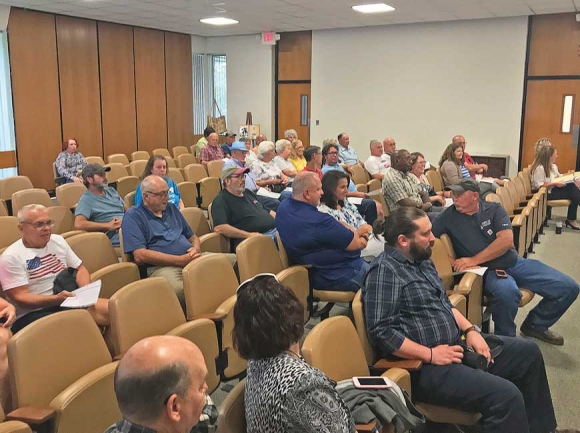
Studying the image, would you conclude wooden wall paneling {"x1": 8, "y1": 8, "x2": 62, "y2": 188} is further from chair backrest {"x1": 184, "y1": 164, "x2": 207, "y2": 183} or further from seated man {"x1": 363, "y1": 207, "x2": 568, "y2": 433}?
seated man {"x1": 363, "y1": 207, "x2": 568, "y2": 433}

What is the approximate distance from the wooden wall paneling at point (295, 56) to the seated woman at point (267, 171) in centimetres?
566

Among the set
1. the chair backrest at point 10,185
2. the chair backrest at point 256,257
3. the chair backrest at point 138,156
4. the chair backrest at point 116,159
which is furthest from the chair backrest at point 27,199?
the chair backrest at point 138,156

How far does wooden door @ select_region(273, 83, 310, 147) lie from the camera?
1268cm

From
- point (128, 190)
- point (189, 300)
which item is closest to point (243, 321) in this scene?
point (189, 300)

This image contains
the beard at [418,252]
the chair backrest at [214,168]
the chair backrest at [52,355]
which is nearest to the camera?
the chair backrest at [52,355]

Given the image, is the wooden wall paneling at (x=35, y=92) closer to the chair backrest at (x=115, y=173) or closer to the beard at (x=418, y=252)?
the chair backrest at (x=115, y=173)

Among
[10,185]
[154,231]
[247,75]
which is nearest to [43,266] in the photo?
[154,231]

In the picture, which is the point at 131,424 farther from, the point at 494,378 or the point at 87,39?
the point at 87,39

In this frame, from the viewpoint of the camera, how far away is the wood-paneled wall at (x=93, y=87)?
9391 mm

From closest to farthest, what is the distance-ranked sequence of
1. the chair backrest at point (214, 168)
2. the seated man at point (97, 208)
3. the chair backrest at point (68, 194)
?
1. the seated man at point (97, 208)
2. the chair backrest at point (68, 194)
3. the chair backrest at point (214, 168)

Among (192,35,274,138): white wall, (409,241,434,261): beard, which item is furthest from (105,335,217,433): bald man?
(192,35,274,138): white wall

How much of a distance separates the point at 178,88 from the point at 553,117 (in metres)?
7.95

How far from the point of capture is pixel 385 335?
2.65 m

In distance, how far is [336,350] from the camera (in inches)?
93.6
